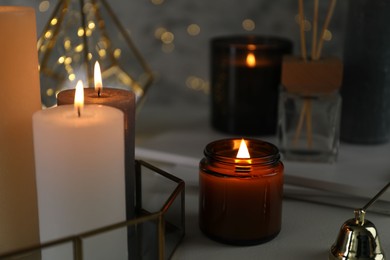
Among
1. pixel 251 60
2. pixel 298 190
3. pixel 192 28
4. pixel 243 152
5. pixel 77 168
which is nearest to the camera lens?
pixel 77 168

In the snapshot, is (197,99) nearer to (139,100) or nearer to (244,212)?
(139,100)

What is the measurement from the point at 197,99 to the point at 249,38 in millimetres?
174

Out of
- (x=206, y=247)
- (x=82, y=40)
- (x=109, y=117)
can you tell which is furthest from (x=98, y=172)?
(x=82, y=40)

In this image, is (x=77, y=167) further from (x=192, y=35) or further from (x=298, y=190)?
(x=192, y=35)

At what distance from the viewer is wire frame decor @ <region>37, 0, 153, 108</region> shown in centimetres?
77

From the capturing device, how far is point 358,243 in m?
0.51

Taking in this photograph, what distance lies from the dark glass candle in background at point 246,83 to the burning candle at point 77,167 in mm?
372

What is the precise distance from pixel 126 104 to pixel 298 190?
0.83 ft

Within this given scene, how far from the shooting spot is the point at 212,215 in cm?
56

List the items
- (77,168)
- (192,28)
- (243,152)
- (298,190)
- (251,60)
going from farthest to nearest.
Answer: (192,28), (251,60), (298,190), (243,152), (77,168)

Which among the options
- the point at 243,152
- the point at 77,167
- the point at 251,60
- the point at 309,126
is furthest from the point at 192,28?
the point at 77,167

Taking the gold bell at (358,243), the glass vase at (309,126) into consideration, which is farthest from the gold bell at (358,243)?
the glass vase at (309,126)

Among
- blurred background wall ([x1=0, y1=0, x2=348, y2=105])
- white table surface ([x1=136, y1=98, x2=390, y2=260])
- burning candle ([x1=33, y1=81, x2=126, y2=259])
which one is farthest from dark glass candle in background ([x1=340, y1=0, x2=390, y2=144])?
burning candle ([x1=33, y1=81, x2=126, y2=259])

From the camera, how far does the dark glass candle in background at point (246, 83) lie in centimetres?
82
